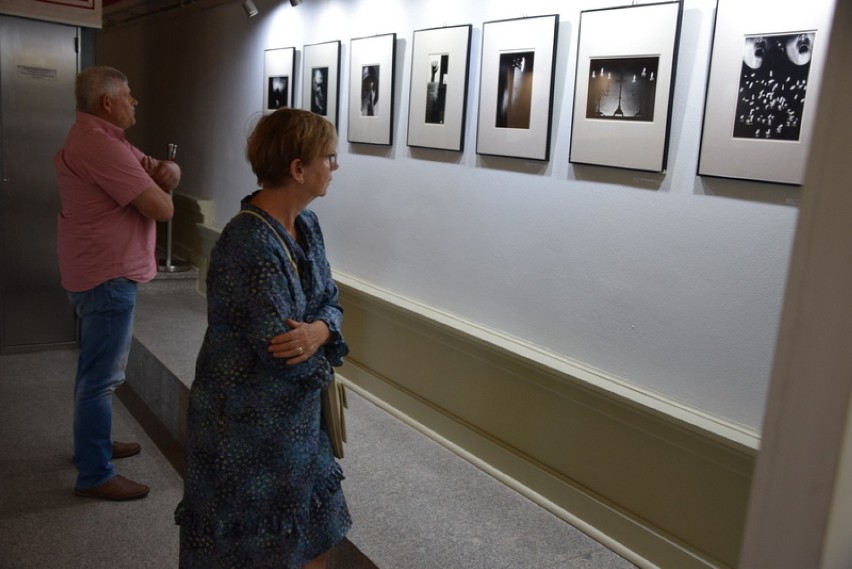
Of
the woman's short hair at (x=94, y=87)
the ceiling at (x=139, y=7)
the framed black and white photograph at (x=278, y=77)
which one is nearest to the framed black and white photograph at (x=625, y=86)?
the woman's short hair at (x=94, y=87)

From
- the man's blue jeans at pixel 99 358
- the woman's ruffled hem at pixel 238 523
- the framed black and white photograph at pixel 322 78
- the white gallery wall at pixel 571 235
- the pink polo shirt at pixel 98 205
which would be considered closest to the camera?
the woman's ruffled hem at pixel 238 523

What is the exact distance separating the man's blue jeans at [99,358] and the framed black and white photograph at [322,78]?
216cm

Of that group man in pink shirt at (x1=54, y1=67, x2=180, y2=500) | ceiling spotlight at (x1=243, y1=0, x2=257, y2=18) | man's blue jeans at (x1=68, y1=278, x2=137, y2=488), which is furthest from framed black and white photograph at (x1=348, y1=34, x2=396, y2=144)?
man's blue jeans at (x1=68, y1=278, x2=137, y2=488)

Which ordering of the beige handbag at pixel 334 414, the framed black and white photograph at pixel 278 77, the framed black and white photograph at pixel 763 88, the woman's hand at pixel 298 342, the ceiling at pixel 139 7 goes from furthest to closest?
the ceiling at pixel 139 7 → the framed black and white photograph at pixel 278 77 → the framed black and white photograph at pixel 763 88 → the beige handbag at pixel 334 414 → the woman's hand at pixel 298 342

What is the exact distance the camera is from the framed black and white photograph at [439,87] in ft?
13.5

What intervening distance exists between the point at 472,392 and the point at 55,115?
13.0ft

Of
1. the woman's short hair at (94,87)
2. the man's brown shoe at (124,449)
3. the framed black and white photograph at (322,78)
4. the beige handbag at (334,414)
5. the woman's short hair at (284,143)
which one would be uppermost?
the framed black and white photograph at (322,78)

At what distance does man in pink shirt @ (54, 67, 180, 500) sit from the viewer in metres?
3.45

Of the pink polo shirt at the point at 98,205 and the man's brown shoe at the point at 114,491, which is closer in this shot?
the pink polo shirt at the point at 98,205

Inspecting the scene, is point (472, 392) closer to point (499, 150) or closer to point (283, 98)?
point (499, 150)

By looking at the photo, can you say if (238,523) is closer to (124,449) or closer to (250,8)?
(124,449)

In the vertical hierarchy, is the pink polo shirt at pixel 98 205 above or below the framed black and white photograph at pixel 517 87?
below

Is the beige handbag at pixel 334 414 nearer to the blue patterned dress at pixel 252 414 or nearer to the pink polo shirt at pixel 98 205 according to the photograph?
the blue patterned dress at pixel 252 414

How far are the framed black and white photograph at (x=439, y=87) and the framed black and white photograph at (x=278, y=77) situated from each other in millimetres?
1631
